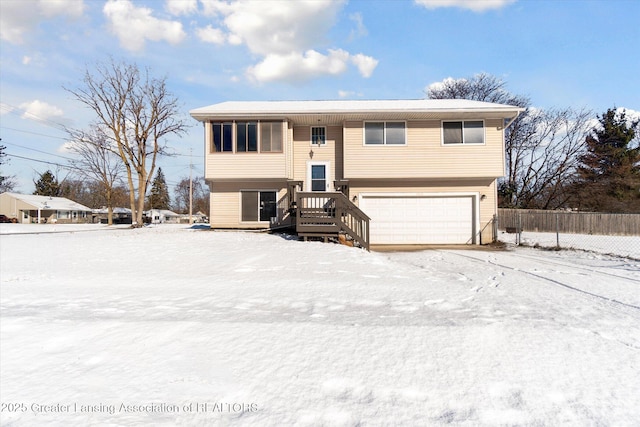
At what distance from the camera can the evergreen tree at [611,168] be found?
82.9 feet

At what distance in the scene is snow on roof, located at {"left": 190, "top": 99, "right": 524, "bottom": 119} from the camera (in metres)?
13.6

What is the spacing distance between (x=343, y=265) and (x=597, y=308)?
433cm

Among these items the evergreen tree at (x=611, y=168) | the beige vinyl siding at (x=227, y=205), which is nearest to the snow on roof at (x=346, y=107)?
the beige vinyl siding at (x=227, y=205)

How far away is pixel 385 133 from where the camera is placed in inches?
560

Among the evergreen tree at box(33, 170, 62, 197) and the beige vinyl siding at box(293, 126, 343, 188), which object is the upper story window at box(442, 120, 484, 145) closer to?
the beige vinyl siding at box(293, 126, 343, 188)

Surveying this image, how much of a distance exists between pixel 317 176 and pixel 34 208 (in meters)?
54.9

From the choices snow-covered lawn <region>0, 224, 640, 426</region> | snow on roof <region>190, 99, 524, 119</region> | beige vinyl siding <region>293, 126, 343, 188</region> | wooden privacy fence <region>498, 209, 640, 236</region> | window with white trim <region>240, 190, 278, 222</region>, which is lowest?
snow-covered lawn <region>0, 224, 640, 426</region>

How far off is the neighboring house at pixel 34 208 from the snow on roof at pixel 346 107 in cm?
4745

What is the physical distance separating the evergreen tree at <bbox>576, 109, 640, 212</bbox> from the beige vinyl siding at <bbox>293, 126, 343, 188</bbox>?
23.5 metres

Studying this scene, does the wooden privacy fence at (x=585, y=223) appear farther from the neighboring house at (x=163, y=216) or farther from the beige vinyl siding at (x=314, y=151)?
the neighboring house at (x=163, y=216)

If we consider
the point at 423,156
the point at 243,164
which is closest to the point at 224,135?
the point at 243,164

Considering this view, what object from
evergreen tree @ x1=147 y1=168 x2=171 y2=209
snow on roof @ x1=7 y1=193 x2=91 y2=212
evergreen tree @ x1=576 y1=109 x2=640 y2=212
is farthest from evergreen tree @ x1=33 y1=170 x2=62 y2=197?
evergreen tree @ x1=576 y1=109 x2=640 y2=212

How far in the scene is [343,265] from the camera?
740cm

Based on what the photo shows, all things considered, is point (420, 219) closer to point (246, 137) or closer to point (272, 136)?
point (272, 136)
